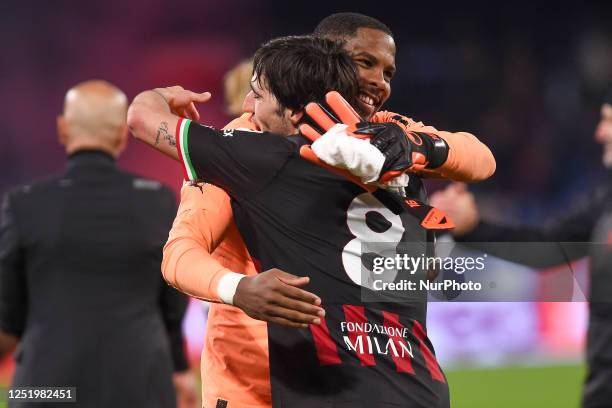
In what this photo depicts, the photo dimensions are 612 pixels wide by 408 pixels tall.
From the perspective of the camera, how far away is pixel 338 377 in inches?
87.9

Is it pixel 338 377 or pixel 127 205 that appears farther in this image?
pixel 127 205

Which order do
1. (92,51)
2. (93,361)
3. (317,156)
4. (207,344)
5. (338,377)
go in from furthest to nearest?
(92,51), (93,361), (207,344), (338,377), (317,156)

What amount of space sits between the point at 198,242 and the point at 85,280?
1.35 meters

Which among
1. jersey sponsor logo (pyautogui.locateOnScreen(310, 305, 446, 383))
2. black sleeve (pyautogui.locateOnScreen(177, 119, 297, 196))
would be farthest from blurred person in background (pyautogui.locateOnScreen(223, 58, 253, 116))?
jersey sponsor logo (pyautogui.locateOnScreen(310, 305, 446, 383))

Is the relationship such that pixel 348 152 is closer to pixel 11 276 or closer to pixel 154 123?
pixel 154 123

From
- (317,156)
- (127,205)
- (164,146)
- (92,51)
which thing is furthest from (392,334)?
(92,51)

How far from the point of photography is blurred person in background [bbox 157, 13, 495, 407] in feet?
7.12

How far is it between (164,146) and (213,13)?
9.82m

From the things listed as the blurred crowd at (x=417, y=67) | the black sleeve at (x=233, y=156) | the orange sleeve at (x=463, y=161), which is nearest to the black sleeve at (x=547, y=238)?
the orange sleeve at (x=463, y=161)

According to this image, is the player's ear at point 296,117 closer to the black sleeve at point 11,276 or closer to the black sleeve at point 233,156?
the black sleeve at point 233,156

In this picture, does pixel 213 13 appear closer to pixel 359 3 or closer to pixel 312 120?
pixel 359 3

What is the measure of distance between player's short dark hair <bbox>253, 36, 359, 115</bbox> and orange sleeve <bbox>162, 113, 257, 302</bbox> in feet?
0.98

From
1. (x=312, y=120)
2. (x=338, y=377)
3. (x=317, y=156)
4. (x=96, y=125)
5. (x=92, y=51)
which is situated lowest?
(x=338, y=377)

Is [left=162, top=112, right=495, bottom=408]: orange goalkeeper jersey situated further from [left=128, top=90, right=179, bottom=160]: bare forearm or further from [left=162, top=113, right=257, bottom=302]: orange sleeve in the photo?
[left=128, top=90, right=179, bottom=160]: bare forearm
